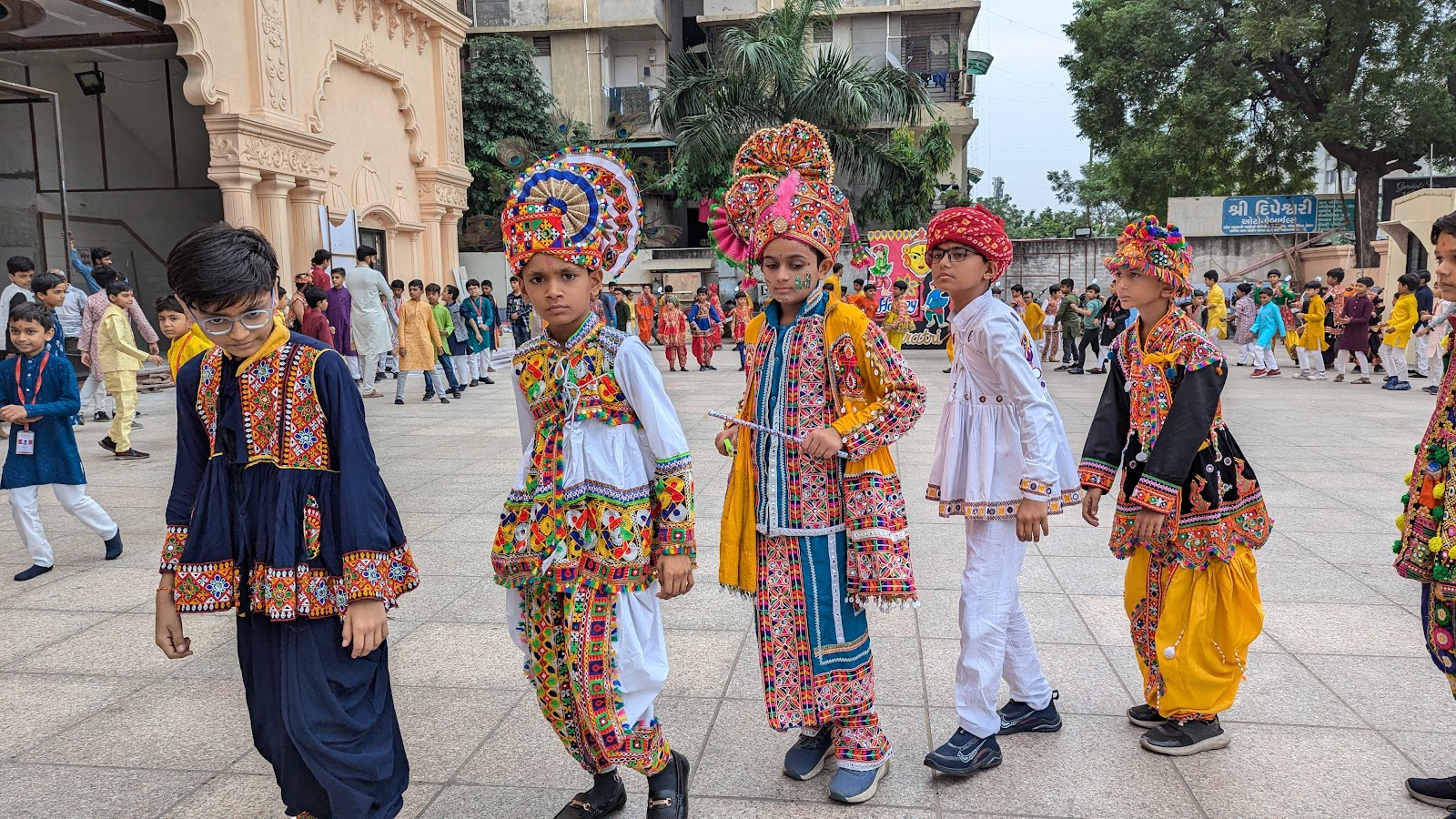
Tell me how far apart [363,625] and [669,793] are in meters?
0.93

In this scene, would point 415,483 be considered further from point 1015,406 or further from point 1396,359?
point 1396,359

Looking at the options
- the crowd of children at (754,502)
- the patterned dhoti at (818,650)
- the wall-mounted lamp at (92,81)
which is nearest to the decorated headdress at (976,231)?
the crowd of children at (754,502)

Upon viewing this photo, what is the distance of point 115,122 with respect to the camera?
1748 cm

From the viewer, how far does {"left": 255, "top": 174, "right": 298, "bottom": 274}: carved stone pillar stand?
47.8ft

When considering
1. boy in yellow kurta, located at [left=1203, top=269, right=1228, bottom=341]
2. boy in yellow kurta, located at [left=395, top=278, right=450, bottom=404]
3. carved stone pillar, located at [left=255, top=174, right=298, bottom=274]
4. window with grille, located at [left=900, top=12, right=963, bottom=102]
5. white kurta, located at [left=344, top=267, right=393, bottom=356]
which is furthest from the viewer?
window with grille, located at [left=900, top=12, right=963, bottom=102]

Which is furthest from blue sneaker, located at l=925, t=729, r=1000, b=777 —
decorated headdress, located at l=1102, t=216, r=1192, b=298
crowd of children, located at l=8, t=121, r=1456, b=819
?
decorated headdress, located at l=1102, t=216, r=1192, b=298

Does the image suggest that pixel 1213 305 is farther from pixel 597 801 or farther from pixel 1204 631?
pixel 597 801

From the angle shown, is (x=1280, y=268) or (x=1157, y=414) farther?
(x=1280, y=268)

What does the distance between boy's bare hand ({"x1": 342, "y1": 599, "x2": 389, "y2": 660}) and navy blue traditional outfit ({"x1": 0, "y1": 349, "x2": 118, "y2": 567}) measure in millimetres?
3874

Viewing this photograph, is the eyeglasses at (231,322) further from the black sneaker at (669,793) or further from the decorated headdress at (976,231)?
the decorated headdress at (976,231)

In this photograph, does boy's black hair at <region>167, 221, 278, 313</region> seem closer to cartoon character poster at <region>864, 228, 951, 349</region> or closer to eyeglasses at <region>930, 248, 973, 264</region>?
eyeglasses at <region>930, 248, 973, 264</region>

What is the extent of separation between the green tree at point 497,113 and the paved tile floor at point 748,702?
2290 centimetres

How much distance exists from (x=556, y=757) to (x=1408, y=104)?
2780 cm

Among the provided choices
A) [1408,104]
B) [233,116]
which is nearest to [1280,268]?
[1408,104]
